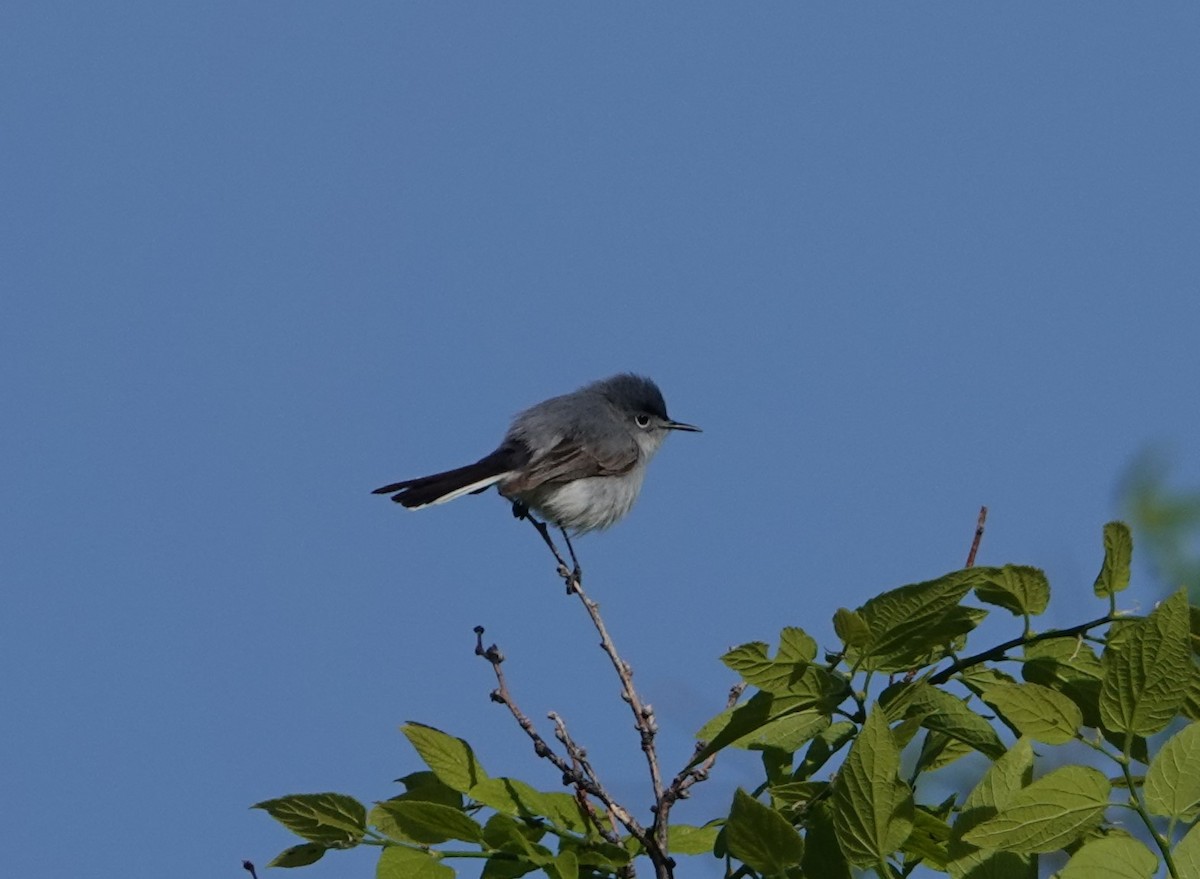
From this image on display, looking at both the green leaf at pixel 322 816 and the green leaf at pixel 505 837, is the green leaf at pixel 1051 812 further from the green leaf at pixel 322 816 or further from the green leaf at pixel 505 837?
the green leaf at pixel 322 816

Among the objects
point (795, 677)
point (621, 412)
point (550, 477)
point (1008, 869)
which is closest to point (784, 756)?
point (795, 677)

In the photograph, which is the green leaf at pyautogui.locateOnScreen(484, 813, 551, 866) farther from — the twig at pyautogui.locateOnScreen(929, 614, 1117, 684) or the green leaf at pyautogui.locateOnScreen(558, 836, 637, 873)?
the twig at pyautogui.locateOnScreen(929, 614, 1117, 684)

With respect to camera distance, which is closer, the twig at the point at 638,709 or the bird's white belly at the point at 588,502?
the twig at the point at 638,709

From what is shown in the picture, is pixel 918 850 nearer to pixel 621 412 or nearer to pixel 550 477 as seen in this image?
pixel 550 477

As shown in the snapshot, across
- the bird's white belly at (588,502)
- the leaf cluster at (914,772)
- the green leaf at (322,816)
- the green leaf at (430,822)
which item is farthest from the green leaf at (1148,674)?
the bird's white belly at (588,502)

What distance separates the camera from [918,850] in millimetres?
1843

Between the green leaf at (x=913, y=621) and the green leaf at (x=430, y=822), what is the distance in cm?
58

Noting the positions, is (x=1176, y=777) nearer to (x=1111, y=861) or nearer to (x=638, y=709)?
(x=1111, y=861)

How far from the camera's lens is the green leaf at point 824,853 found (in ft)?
5.77

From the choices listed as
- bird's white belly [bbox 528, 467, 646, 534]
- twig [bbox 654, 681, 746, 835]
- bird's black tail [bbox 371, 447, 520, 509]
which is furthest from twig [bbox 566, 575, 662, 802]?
bird's white belly [bbox 528, 467, 646, 534]

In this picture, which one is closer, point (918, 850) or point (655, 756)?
point (918, 850)

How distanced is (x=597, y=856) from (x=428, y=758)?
0.28m

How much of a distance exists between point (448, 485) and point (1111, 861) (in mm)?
5250

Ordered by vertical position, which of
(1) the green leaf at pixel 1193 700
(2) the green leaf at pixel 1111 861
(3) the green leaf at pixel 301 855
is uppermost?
(3) the green leaf at pixel 301 855
